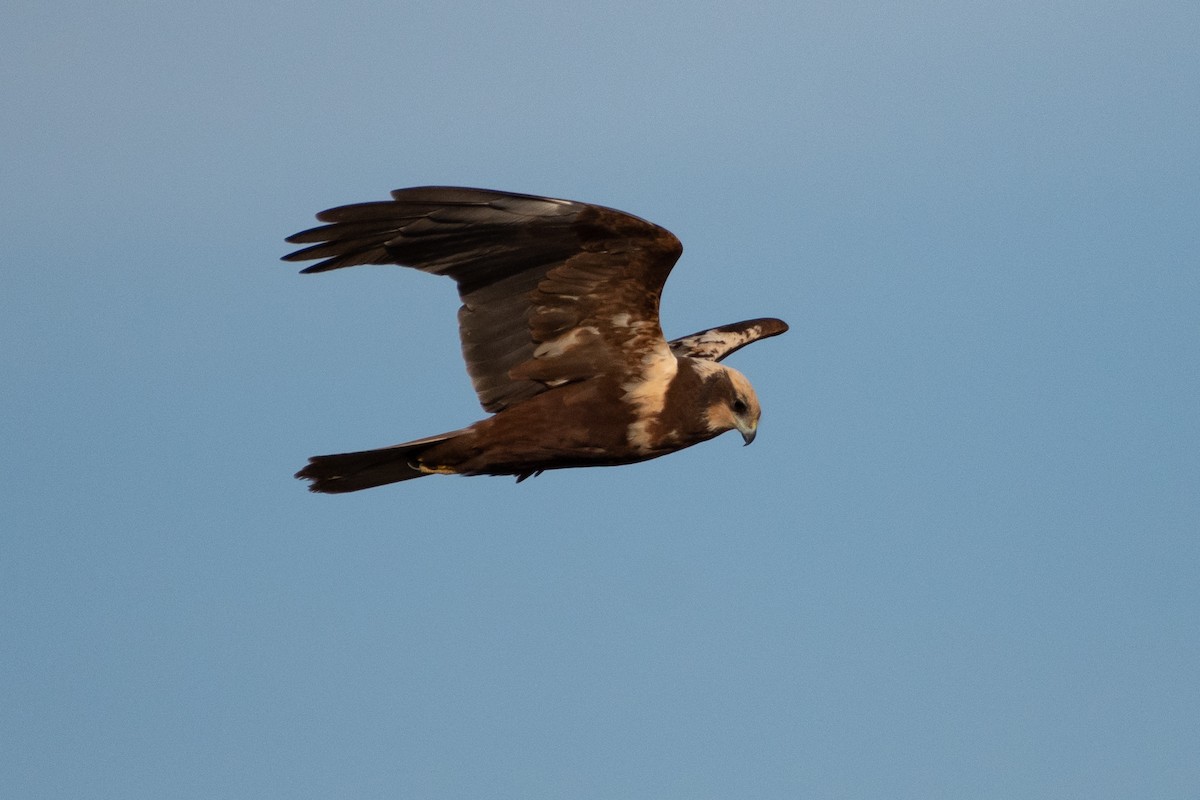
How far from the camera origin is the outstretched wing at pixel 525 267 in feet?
33.9

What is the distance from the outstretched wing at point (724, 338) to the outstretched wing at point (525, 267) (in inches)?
81.4

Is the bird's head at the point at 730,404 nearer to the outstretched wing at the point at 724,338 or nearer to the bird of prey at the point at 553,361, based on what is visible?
the bird of prey at the point at 553,361

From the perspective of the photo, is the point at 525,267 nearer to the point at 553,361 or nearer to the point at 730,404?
the point at 553,361

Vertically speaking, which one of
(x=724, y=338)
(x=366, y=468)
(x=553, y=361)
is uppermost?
(x=724, y=338)

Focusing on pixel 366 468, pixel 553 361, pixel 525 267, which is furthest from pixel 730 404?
pixel 366 468

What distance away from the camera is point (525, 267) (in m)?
10.8

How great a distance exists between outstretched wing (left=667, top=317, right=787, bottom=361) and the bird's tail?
2663 millimetres

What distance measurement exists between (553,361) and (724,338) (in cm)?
276

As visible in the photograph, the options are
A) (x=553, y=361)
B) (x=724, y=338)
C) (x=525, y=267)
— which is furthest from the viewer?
(x=724, y=338)

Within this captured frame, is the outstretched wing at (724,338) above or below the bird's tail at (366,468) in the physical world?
above

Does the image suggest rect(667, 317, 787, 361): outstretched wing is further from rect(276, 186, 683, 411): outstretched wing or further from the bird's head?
rect(276, 186, 683, 411): outstretched wing

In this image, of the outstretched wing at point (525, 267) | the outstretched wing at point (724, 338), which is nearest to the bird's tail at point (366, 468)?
the outstretched wing at point (525, 267)

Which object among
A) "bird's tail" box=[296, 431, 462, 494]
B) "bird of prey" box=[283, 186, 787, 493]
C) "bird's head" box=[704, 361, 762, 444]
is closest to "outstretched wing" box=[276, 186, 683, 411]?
"bird of prey" box=[283, 186, 787, 493]

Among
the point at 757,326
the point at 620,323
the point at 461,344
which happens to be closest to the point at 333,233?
the point at 461,344
